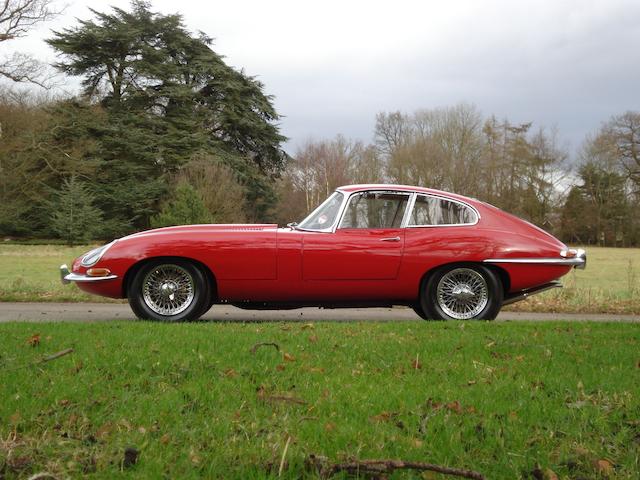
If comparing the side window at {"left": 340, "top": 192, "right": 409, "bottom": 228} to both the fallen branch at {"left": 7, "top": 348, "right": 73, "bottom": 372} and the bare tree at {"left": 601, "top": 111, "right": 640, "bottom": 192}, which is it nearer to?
the fallen branch at {"left": 7, "top": 348, "right": 73, "bottom": 372}

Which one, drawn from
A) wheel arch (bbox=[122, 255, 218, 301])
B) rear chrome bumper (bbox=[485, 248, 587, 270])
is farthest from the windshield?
rear chrome bumper (bbox=[485, 248, 587, 270])

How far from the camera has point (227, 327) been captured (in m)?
6.11

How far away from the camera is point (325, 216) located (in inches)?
297

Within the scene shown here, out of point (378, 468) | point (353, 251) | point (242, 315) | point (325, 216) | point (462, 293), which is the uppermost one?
point (325, 216)

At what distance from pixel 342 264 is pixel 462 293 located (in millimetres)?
1531

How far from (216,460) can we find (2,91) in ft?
148

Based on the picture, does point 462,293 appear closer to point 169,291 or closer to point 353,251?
point 353,251

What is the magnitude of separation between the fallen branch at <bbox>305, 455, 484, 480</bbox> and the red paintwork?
477 cm

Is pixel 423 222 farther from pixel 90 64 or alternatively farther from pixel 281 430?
pixel 90 64

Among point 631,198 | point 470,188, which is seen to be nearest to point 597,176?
point 631,198

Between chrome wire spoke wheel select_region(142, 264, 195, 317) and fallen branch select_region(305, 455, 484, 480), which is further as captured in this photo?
chrome wire spoke wheel select_region(142, 264, 195, 317)

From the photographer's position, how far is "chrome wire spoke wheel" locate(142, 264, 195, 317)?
7.29m

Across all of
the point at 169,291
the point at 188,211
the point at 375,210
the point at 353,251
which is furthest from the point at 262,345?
the point at 188,211

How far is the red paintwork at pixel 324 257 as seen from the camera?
23.6 ft
